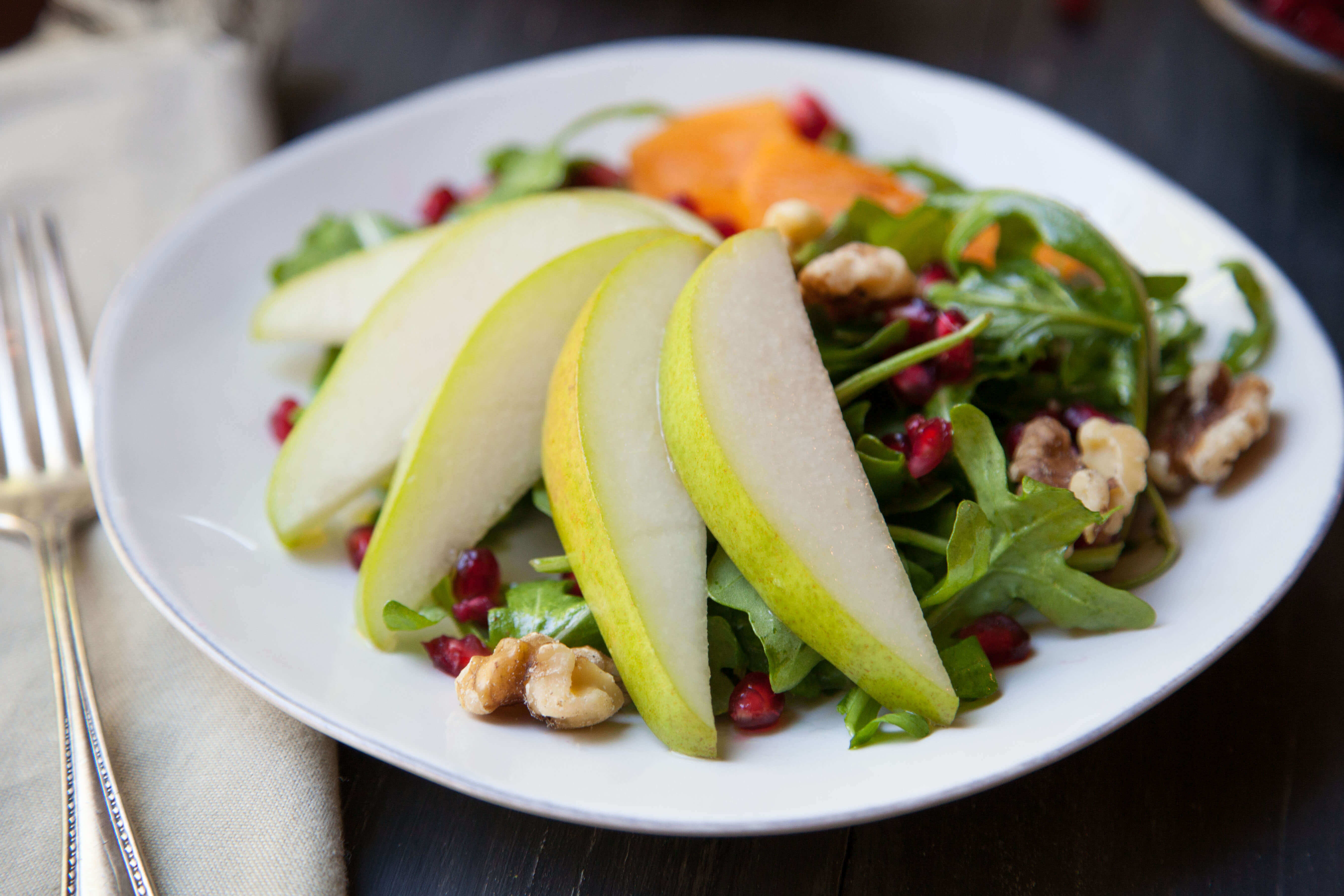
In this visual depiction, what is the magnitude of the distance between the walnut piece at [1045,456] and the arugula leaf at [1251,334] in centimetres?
47

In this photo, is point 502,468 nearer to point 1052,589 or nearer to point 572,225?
point 572,225

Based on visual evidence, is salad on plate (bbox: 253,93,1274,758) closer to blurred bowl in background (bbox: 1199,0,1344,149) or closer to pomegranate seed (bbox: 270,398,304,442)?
pomegranate seed (bbox: 270,398,304,442)

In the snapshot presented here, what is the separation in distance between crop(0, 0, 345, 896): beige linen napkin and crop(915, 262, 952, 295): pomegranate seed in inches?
52.7

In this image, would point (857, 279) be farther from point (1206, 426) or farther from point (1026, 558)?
point (1206, 426)

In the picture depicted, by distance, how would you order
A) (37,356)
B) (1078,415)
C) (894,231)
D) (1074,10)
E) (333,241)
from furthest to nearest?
(1074,10)
(333,241)
(37,356)
(894,231)
(1078,415)

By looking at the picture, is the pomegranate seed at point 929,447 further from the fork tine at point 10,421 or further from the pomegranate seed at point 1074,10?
the pomegranate seed at point 1074,10

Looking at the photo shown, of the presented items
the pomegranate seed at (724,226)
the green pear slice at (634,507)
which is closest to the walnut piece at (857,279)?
the green pear slice at (634,507)

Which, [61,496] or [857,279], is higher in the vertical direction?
[857,279]

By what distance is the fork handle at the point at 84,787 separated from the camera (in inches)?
52.5

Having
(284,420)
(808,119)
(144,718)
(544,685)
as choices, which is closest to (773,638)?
(544,685)

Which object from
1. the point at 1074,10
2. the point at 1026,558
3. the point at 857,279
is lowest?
the point at 1026,558

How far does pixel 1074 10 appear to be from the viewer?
3436 millimetres

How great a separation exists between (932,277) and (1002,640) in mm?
768

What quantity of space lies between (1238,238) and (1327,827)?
1.13 m
